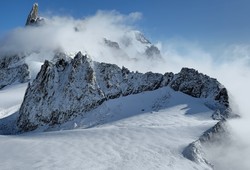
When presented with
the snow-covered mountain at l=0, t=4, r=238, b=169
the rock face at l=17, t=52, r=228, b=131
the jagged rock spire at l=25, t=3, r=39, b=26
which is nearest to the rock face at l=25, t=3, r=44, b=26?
the jagged rock spire at l=25, t=3, r=39, b=26

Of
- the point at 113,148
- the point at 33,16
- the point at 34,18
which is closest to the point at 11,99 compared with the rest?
the point at 113,148

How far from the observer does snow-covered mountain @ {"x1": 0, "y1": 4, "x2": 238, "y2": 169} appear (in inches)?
1144

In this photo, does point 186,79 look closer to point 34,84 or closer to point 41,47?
point 34,84

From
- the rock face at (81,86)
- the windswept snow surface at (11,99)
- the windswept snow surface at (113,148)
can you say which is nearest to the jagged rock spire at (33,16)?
the windswept snow surface at (11,99)

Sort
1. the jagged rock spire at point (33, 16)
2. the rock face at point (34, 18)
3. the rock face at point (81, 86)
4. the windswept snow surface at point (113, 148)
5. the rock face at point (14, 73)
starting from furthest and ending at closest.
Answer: the rock face at point (34, 18)
the jagged rock spire at point (33, 16)
the rock face at point (14, 73)
the rock face at point (81, 86)
the windswept snow surface at point (113, 148)

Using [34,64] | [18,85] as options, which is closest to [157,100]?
[18,85]

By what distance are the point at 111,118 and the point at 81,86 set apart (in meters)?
16.7

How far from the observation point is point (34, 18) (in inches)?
6855

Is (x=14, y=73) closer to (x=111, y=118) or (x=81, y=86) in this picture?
(x=81, y=86)

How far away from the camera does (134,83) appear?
2758 inches

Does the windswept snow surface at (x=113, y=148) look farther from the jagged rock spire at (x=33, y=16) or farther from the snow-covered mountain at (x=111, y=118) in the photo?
the jagged rock spire at (x=33, y=16)

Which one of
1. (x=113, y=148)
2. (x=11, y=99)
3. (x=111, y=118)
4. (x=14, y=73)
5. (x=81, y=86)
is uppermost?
(x=14, y=73)

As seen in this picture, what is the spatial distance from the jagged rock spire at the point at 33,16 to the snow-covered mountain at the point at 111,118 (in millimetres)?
66862

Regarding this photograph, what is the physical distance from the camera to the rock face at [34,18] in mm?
165000
